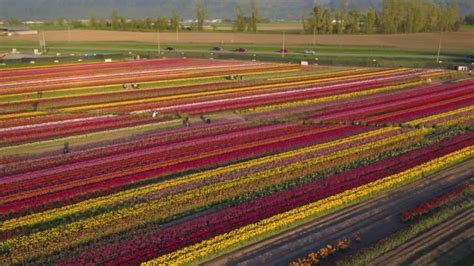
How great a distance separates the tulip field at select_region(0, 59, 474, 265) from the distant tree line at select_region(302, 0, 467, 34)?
93.3 meters

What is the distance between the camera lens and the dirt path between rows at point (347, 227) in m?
17.1

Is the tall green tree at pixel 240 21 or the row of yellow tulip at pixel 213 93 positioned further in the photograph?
the tall green tree at pixel 240 21

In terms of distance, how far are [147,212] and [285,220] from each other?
5773mm

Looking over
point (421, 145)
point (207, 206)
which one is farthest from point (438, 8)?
point (207, 206)

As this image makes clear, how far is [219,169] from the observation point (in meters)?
25.4

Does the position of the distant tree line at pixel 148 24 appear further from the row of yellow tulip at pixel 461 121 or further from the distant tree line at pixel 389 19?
the row of yellow tulip at pixel 461 121

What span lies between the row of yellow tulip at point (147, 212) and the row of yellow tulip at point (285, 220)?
326 centimetres

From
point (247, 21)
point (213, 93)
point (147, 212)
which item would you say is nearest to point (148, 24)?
point (247, 21)

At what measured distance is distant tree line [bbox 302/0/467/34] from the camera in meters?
137

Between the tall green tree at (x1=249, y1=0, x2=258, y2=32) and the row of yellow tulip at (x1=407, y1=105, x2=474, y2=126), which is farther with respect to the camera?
the tall green tree at (x1=249, y1=0, x2=258, y2=32)

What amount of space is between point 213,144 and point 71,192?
32.7 ft

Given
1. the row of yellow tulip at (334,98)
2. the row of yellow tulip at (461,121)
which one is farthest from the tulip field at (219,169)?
the row of yellow tulip at (461,121)

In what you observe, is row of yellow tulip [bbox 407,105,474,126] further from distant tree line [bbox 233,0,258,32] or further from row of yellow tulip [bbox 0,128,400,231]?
distant tree line [bbox 233,0,258,32]

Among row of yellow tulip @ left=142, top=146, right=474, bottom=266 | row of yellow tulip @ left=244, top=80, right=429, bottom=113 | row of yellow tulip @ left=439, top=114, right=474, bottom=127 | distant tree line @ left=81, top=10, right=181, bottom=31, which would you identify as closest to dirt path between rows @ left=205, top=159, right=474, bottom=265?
row of yellow tulip @ left=142, top=146, right=474, bottom=266
